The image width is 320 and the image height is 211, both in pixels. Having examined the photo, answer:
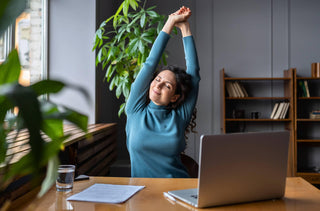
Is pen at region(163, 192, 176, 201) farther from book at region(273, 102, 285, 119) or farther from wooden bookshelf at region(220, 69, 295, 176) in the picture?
book at region(273, 102, 285, 119)

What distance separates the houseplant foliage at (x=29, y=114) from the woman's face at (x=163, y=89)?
1460mm

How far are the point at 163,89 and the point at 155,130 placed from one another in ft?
0.81

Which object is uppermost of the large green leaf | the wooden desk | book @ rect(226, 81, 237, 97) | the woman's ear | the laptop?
book @ rect(226, 81, 237, 97)

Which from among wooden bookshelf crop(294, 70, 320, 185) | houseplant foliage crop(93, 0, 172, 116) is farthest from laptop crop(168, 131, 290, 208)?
wooden bookshelf crop(294, 70, 320, 185)

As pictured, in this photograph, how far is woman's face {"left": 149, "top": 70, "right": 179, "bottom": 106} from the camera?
1922 millimetres

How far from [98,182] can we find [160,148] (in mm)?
460

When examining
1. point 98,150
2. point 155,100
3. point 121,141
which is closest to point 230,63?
point 121,141

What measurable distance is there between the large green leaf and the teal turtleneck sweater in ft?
5.13

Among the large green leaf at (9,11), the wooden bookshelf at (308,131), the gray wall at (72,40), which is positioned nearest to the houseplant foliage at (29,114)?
the large green leaf at (9,11)

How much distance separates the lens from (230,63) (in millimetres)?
5055

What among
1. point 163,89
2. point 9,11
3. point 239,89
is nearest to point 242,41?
point 239,89

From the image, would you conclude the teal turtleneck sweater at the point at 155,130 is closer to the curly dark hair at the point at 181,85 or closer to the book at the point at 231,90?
the curly dark hair at the point at 181,85

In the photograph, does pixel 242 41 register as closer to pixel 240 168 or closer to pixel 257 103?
pixel 257 103

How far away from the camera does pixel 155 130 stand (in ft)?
6.26
